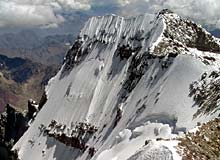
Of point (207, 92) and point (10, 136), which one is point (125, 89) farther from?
point (10, 136)

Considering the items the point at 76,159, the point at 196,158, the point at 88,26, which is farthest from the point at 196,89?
the point at 88,26

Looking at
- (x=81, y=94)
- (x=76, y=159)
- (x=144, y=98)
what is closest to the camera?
(x=144, y=98)

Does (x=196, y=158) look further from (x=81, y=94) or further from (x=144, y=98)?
(x=81, y=94)

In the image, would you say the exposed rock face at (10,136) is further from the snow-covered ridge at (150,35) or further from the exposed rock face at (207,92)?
the exposed rock face at (207,92)

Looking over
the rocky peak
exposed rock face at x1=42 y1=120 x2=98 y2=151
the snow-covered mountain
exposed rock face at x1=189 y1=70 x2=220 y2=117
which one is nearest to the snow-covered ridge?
the rocky peak

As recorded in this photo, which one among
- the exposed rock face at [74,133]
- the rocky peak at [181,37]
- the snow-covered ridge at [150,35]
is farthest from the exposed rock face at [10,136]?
the rocky peak at [181,37]

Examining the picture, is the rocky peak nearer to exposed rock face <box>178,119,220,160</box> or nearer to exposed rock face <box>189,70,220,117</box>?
exposed rock face <box>189,70,220,117</box>

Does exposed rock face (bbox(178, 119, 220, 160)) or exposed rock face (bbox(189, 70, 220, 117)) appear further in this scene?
exposed rock face (bbox(189, 70, 220, 117))

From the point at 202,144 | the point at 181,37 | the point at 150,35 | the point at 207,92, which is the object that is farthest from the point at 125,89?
the point at 202,144
